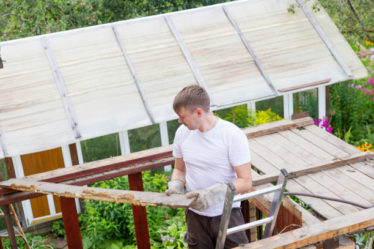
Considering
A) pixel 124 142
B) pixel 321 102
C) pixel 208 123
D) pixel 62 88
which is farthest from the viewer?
pixel 321 102

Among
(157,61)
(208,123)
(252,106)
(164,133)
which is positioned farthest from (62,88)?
(208,123)

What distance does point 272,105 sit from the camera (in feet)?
28.6

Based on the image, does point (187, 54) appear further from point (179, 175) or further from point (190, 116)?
point (190, 116)

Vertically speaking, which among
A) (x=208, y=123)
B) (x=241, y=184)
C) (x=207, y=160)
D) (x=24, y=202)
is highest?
(x=208, y=123)

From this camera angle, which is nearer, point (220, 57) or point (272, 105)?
point (220, 57)

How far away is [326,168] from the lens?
3.32 metres

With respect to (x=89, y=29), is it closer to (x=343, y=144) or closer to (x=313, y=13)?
(x=313, y=13)

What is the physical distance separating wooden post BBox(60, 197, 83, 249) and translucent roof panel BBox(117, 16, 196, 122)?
12.0 feet

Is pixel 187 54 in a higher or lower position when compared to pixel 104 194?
higher

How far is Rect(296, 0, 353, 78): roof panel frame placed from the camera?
743 centimetres

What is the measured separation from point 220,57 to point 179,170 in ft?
15.8

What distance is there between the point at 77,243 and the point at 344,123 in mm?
7927

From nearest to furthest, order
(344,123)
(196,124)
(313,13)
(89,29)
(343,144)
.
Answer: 1. (196,124)
2. (343,144)
3. (89,29)
4. (313,13)
5. (344,123)

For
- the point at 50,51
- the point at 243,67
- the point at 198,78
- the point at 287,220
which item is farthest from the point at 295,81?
the point at 287,220
